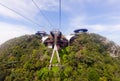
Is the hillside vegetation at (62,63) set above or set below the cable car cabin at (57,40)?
below

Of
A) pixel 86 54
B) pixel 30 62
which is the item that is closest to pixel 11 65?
pixel 30 62

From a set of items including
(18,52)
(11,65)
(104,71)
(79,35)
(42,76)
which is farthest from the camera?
(79,35)

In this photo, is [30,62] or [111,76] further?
[30,62]

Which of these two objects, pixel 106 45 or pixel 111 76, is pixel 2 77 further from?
pixel 106 45

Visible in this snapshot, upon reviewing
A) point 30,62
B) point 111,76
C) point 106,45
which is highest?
point 106,45

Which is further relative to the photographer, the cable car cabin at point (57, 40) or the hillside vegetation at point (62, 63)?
the cable car cabin at point (57, 40)
